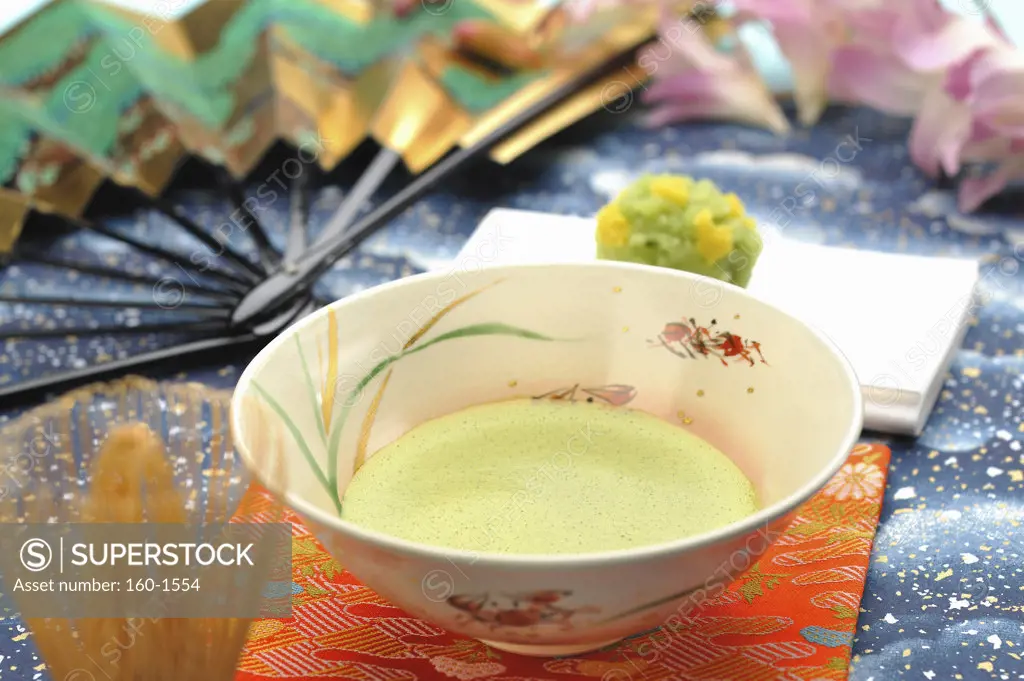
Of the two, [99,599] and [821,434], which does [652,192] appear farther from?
[99,599]

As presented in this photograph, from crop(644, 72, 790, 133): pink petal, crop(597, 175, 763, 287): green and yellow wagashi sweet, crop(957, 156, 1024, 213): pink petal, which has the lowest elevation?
crop(957, 156, 1024, 213): pink petal

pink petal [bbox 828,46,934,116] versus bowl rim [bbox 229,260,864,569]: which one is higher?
bowl rim [bbox 229,260,864,569]

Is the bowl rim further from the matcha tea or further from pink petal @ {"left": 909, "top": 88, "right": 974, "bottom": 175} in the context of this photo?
pink petal @ {"left": 909, "top": 88, "right": 974, "bottom": 175}

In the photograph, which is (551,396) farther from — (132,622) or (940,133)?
(940,133)

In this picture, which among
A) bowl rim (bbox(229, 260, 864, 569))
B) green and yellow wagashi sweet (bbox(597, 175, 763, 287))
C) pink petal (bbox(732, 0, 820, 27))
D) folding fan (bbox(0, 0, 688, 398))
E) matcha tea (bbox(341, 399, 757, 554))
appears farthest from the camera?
pink petal (bbox(732, 0, 820, 27))

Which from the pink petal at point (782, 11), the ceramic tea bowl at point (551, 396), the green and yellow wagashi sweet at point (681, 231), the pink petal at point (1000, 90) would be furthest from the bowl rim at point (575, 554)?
the pink petal at point (782, 11)

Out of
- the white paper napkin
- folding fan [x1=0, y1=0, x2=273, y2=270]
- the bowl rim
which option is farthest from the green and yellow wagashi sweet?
folding fan [x1=0, y1=0, x2=273, y2=270]
